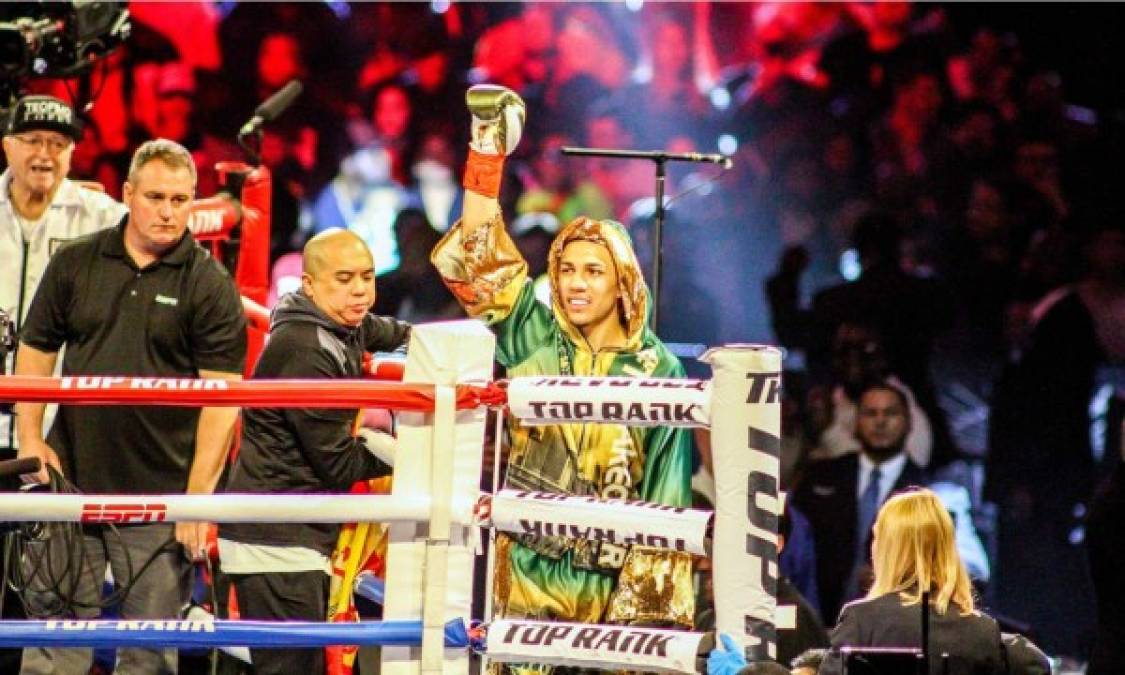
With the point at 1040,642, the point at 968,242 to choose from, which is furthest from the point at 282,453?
the point at 968,242

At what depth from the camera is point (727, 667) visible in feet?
8.67

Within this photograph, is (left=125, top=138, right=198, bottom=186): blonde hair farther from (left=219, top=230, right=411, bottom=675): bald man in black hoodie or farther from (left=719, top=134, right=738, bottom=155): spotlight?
(left=719, top=134, right=738, bottom=155): spotlight

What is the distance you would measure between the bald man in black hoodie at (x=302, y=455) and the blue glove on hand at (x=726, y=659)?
1.13 m

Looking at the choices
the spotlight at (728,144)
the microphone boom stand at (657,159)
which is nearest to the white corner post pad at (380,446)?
the microphone boom stand at (657,159)

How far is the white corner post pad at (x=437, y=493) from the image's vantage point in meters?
2.79

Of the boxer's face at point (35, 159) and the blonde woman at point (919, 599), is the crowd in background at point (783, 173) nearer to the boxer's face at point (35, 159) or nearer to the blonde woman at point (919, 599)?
the boxer's face at point (35, 159)

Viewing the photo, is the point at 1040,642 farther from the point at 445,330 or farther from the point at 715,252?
the point at 445,330

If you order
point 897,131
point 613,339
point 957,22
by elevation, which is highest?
point 957,22

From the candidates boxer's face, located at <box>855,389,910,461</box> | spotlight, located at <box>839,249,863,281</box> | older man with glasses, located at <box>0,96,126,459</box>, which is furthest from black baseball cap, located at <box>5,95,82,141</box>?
spotlight, located at <box>839,249,863,281</box>

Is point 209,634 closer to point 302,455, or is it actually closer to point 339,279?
point 302,455

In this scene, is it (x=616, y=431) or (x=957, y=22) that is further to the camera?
(x=957, y=22)

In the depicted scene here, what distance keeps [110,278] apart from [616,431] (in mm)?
1280

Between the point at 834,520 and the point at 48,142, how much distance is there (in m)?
3.65

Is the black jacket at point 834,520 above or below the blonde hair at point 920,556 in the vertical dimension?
above
